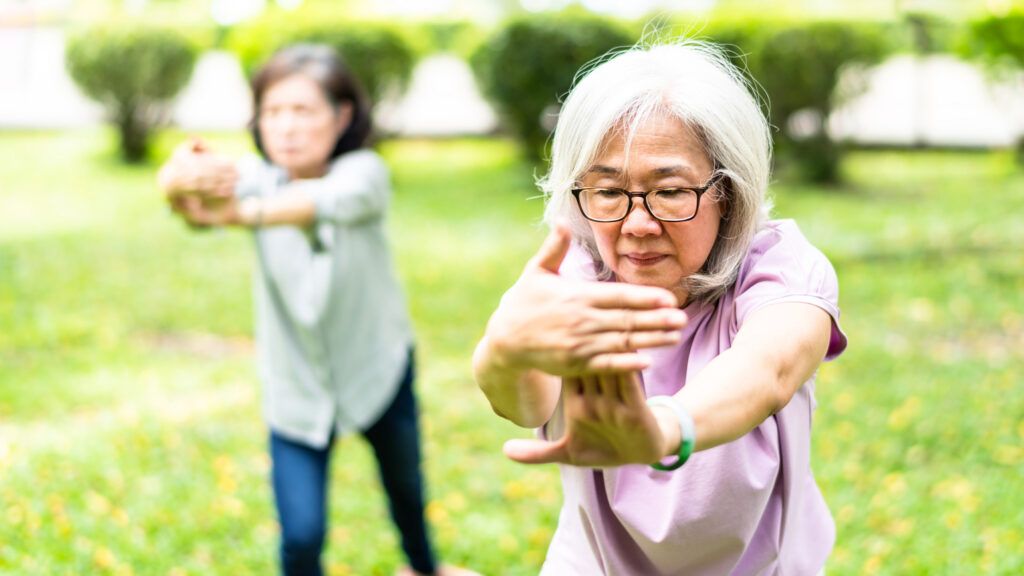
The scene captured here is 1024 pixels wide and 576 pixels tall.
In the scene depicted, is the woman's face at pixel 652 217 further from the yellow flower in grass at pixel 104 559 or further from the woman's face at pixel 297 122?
the yellow flower in grass at pixel 104 559

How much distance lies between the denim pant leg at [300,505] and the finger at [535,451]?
5.63 feet

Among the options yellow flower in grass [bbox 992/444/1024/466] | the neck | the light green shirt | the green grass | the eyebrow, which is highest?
the eyebrow

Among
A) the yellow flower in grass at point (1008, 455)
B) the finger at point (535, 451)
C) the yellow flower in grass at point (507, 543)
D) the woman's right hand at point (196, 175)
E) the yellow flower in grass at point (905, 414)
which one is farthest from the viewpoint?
the yellow flower in grass at point (905, 414)

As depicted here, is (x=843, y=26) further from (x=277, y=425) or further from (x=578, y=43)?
(x=277, y=425)

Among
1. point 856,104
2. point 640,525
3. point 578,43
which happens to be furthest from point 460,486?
point 856,104

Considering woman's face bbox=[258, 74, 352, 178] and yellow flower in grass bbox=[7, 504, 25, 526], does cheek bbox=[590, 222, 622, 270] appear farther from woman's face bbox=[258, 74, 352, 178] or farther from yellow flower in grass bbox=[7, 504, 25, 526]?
yellow flower in grass bbox=[7, 504, 25, 526]

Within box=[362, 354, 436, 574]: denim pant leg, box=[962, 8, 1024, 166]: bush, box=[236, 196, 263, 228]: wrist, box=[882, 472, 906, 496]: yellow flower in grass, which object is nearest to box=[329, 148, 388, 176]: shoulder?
box=[236, 196, 263, 228]: wrist

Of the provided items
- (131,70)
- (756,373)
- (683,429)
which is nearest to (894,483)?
(756,373)

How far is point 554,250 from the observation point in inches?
57.2

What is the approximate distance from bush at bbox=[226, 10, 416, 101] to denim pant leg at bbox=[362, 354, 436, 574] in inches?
353

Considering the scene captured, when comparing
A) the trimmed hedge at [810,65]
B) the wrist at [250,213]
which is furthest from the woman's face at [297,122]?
the trimmed hedge at [810,65]

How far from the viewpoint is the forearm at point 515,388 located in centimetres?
162

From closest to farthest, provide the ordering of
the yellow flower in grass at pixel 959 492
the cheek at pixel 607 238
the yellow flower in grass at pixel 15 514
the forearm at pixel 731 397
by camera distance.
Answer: the forearm at pixel 731 397 < the cheek at pixel 607 238 < the yellow flower in grass at pixel 15 514 < the yellow flower in grass at pixel 959 492

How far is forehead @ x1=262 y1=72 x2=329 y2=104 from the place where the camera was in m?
3.35
